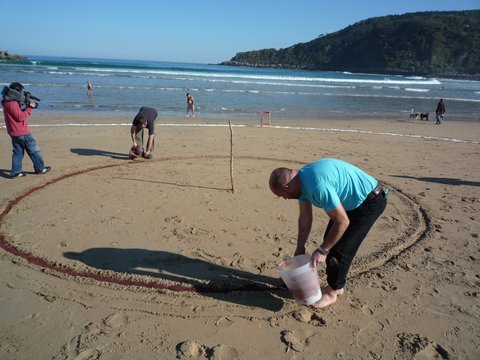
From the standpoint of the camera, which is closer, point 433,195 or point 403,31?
point 433,195

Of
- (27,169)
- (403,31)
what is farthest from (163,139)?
(403,31)

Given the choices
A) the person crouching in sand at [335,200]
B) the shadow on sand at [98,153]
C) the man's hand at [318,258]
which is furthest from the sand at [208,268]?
the man's hand at [318,258]

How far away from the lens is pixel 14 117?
21.7 feet

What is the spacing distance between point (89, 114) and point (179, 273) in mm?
14139

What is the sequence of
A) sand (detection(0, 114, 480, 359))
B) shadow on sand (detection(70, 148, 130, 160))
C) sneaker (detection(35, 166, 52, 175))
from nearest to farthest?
1. sand (detection(0, 114, 480, 359))
2. sneaker (detection(35, 166, 52, 175))
3. shadow on sand (detection(70, 148, 130, 160))

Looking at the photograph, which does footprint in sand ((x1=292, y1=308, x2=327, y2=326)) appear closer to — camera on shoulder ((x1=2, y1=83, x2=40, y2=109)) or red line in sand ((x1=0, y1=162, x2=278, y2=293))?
red line in sand ((x1=0, y1=162, x2=278, y2=293))

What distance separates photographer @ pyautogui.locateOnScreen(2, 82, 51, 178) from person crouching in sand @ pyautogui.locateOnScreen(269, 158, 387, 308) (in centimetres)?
569

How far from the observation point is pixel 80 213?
18.4ft

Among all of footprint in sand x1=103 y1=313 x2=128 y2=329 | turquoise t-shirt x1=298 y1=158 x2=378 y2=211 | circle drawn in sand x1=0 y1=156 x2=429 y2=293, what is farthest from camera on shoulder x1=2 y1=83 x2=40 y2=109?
turquoise t-shirt x1=298 y1=158 x2=378 y2=211

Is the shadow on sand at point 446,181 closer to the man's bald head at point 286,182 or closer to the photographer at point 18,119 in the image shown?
the man's bald head at point 286,182

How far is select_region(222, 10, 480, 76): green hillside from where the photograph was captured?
3839 inches

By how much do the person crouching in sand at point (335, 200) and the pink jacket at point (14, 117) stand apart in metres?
A: 5.68

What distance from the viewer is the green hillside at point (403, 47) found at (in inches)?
3839

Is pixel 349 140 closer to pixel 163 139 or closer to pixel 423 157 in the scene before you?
pixel 423 157
